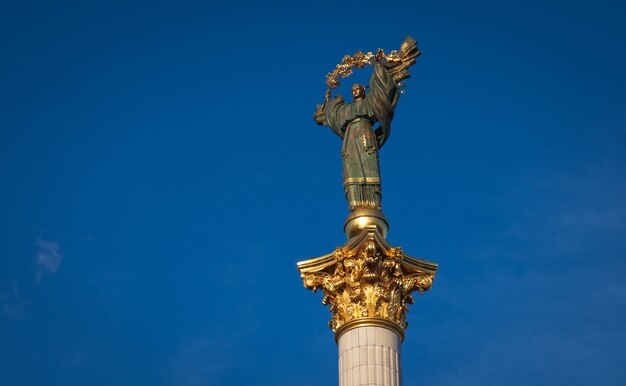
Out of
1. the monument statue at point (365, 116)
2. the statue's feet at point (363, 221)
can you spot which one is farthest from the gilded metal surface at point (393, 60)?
the statue's feet at point (363, 221)

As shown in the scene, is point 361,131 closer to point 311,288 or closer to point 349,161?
point 349,161

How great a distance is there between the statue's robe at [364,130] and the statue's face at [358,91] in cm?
22

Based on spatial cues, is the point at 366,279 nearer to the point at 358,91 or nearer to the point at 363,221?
the point at 363,221

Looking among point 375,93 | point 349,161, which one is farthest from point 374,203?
point 375,93

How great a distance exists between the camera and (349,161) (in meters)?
37.5

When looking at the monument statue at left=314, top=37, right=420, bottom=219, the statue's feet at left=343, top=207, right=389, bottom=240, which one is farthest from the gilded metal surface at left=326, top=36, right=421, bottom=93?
the statue's feet at left=343, top=207, right=389, bottom=240

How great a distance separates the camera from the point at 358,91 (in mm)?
39250

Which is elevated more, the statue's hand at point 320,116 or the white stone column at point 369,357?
the statue's hand at point 320,116

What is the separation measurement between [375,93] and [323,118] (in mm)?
2539

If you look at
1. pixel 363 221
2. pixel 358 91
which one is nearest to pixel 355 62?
pixel 358 91

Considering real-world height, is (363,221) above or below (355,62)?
below

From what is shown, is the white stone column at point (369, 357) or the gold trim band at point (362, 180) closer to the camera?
the white stone column at point (369, 357)

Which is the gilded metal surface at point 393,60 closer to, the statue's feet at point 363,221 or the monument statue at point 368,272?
the monument statue at point 368,272

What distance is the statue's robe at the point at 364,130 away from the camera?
120ft
